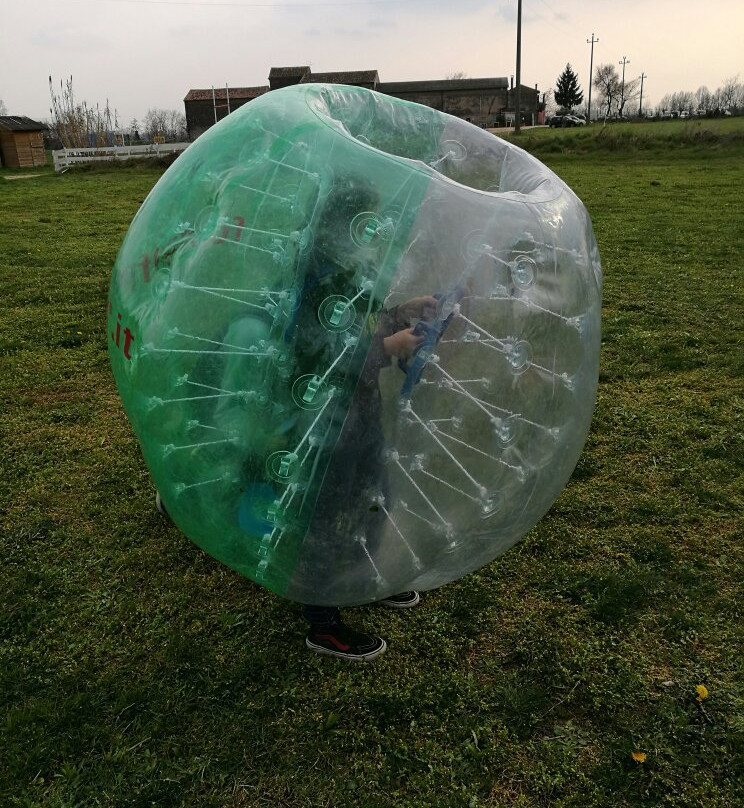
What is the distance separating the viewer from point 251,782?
2553 mm

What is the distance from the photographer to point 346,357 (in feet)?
7.20

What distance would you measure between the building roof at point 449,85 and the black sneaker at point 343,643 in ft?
208

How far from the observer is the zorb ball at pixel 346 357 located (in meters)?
2.21

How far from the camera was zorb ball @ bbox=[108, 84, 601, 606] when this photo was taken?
221 centimetres

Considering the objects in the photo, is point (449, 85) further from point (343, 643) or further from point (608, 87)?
point (343, 643)

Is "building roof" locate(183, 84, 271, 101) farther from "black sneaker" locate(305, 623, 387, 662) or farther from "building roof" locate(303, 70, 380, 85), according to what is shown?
"black sneaker" locate(305, 623, 387, 662)

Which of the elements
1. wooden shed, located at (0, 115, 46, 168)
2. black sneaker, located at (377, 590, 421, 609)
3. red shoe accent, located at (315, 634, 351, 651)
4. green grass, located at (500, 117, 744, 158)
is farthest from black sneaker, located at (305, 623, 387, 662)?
wooden shed, located at (0, 115, 46, 168)

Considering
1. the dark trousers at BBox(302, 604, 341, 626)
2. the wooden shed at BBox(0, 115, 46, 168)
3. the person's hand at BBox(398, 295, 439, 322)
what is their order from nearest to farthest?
the person's hand at BBox(398, 295, 439, 322) → the dark trousers at BBox(302, 604, 341, 626) → the wooden shed at BBox(0, 115, 46, 168)

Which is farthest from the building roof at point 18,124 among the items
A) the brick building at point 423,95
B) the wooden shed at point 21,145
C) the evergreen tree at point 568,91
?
the evergreen tree at point 568,91

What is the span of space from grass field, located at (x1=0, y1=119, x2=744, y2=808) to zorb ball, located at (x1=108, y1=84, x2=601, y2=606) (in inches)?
24.5

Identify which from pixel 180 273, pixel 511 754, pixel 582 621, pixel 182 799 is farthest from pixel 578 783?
pixel 180 273

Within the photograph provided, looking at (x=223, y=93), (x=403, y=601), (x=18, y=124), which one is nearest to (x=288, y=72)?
(x=223, y=93)

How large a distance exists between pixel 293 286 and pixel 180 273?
448mm

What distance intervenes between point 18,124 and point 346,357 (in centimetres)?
3312
